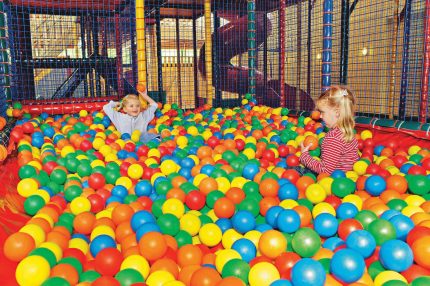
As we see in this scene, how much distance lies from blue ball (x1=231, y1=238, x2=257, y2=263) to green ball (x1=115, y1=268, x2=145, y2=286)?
42 cm

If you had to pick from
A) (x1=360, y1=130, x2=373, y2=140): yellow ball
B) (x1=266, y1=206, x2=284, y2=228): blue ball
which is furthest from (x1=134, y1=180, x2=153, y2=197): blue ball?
(x1=360, y1=130, x2=373, y2=140): yellow ball

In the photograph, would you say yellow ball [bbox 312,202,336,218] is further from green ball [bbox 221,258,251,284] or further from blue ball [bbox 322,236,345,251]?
green ball [bbox 221,258,251,284]

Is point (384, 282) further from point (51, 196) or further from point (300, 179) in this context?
point (51, 196)

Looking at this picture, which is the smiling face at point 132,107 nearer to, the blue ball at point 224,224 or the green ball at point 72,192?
the green ball at point 72,192

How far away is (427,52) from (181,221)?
3210mm

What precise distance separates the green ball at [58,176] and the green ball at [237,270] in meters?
1.68

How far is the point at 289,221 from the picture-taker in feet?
6.16

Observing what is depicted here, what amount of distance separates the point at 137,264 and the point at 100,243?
0.95 ft

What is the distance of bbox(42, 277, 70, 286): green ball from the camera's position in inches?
55.8

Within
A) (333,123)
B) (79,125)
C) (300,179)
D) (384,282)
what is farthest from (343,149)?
(79,125)

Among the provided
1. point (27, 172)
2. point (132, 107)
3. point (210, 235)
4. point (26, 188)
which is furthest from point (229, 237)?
point (132, 107)

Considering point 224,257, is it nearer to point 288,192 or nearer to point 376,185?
point 288,192

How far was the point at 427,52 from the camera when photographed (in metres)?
3.97

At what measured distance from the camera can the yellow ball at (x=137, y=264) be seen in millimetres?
1610
